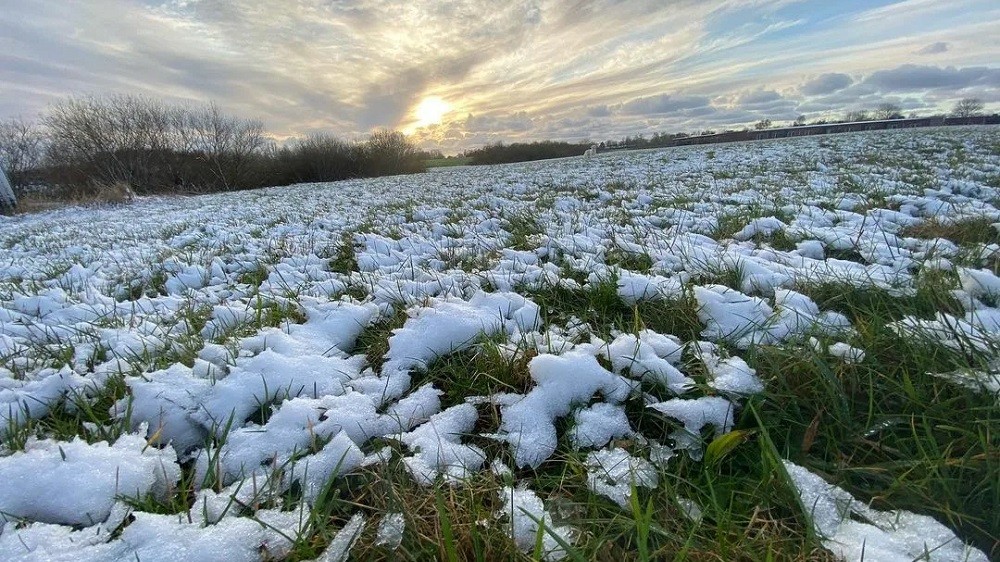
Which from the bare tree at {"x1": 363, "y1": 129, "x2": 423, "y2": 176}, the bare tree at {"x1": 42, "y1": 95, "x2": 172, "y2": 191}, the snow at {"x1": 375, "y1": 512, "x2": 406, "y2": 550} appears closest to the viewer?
the snow at {"x1": 375, "y1": 512, "x2": 406, "y2": 550}

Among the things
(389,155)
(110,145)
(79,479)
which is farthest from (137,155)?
(79,479)

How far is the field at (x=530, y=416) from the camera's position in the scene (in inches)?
35.2

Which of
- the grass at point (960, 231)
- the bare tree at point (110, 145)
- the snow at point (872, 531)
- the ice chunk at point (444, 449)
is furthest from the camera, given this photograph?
the bare tree at point (110, 145)

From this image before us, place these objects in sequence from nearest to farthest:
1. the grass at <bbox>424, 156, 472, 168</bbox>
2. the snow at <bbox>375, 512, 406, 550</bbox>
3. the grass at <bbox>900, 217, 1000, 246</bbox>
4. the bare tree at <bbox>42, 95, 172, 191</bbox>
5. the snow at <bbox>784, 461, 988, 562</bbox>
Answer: the snow at <bbox>784, 461, 988, 562</bbox>, the snow at <bbox>375, 512, 406, 550</bbox>, the grass at <bbox>900, 217, 1000, 246</bbox>, the bare tree at <bbox>42, 95, 172, 191</bbox>, the grass at <bbox>424, 156, 472, 168</bbox>

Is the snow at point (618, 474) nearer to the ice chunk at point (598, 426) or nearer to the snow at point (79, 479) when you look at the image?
the ice chunk at point (598, 426)

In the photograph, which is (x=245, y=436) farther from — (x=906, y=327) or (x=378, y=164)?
(x=378, y=164)

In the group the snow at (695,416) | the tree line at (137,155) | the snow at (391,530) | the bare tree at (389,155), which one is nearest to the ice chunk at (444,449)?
the snow at (391,530)

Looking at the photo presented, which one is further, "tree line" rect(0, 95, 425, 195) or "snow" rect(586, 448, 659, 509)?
"tree line" rect(0, 95, 425, 195)

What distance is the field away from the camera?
89 cm

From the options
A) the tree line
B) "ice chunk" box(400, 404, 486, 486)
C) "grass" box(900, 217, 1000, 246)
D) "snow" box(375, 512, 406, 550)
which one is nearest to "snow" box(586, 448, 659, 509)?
"ice chunk" box(400, 404, 486, 486)

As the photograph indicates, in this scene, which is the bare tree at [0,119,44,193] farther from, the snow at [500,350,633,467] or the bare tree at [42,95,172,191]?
the snow at [500,350,633,467]

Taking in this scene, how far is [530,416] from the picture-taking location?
1246 millimetres

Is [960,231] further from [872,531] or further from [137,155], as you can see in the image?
[137,155]

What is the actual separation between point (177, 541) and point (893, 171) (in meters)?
8.91
